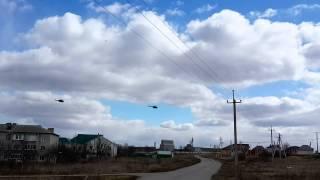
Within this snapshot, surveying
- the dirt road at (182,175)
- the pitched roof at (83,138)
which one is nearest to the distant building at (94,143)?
the pitched roof at (83,138)

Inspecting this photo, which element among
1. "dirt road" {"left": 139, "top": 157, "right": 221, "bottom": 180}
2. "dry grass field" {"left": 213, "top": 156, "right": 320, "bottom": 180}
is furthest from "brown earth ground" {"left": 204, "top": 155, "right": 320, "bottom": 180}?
"dirt road" {"left": 139, "top": 157, "right": 221, "bottom": 180}

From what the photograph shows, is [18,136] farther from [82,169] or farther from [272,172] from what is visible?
[272,172]

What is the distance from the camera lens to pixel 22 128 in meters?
122

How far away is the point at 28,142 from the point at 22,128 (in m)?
3.85

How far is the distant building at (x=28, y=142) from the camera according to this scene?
11250 cm

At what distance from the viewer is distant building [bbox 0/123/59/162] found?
11250 centimetres

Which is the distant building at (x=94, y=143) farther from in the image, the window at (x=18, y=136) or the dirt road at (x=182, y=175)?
the dirt road at (x=182, y=175)

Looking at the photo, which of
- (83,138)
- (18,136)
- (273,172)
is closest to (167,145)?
(83,138)

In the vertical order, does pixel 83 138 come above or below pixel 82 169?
above

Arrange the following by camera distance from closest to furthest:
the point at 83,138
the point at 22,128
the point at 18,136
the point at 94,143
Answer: the point at 18,136, the point at 22,128, the point at 83,138, the point at 94,143

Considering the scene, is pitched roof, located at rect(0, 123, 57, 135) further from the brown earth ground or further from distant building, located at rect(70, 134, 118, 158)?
the brown earth ground

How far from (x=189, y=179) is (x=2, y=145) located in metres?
78.8

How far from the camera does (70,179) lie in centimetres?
4481

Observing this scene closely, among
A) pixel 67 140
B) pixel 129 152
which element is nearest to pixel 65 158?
pixel 67 140
